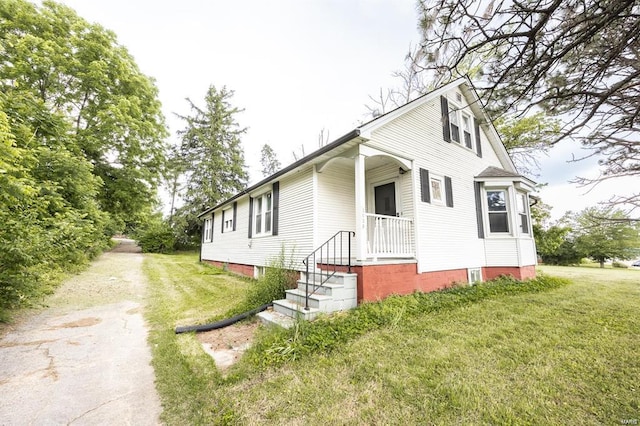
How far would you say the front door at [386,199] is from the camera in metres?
7.29

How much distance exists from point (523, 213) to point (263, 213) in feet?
31.1

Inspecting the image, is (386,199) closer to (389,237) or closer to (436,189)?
(436,189)

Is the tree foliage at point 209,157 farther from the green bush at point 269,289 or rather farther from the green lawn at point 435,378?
Result: the green lawn at point 435,378

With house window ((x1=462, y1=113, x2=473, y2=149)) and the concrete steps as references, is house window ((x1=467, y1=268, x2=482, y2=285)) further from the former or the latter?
the concrete steps

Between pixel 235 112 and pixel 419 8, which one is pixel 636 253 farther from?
pixel 235 112

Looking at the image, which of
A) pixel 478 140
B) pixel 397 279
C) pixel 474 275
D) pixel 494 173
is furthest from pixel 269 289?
pixel 478 140

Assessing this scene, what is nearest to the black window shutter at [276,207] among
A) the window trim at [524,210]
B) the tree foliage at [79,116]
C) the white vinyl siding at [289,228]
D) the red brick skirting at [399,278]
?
the white vinyl siding at [289,228]

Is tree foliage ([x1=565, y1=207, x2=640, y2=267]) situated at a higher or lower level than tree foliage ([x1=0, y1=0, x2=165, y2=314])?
lower

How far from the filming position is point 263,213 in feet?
30.4

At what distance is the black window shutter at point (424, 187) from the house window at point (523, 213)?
439cm

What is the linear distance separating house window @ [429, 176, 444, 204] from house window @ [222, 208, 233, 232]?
9.02m

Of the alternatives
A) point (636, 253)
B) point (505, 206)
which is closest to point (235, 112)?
point (505, 206)

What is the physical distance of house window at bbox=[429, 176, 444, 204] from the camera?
24.3 ft

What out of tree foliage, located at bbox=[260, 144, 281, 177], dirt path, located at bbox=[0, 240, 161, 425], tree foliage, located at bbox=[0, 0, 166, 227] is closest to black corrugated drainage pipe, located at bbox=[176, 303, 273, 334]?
dirt path, located at bbox=[0, 240, 161, 425]
